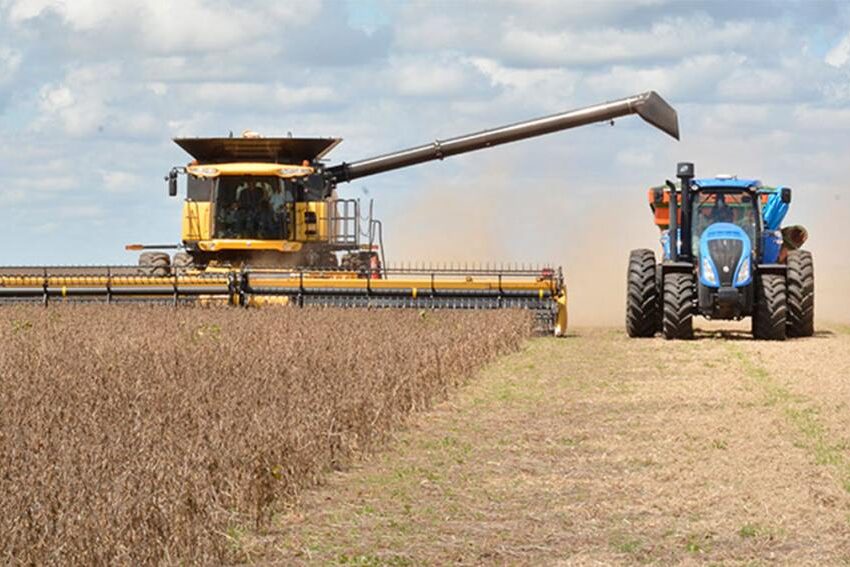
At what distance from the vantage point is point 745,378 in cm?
1588

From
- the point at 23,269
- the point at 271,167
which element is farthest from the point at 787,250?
the point at 23,269

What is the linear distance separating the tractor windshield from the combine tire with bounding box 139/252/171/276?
26.0 ft

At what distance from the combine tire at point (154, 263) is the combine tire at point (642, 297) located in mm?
7224

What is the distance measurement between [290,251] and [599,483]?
1645cm

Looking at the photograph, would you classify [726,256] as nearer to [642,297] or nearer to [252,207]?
[642,297]

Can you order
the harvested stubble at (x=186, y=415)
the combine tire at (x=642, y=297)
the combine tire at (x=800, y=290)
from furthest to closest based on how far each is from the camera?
the combine tire at (x=642, y=297) → the combine tire at (x=800, y=290) → the harvested stubble at (x=186, y=415)

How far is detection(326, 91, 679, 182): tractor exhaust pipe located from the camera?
2622 centimetres

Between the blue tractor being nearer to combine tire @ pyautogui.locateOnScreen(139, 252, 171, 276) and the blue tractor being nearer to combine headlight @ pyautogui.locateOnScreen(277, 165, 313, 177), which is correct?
combine headlight @ pyautogui.locateOnScreen(277, 165, 313, 177)

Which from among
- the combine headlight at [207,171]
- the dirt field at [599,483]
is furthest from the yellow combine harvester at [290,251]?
the dirt field at [599,483]

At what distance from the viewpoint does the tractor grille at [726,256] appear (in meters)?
20.6

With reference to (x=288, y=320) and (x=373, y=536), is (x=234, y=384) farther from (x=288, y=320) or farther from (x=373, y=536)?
(x=288, y=320)

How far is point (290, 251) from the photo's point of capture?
25641 mm

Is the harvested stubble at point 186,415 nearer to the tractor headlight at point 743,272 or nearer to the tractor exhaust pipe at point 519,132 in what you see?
the tractor headlight at point 743,272

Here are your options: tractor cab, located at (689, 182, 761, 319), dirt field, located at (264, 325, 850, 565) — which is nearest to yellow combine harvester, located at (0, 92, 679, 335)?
tractor cab, located at (689, 182, 761, 319)
